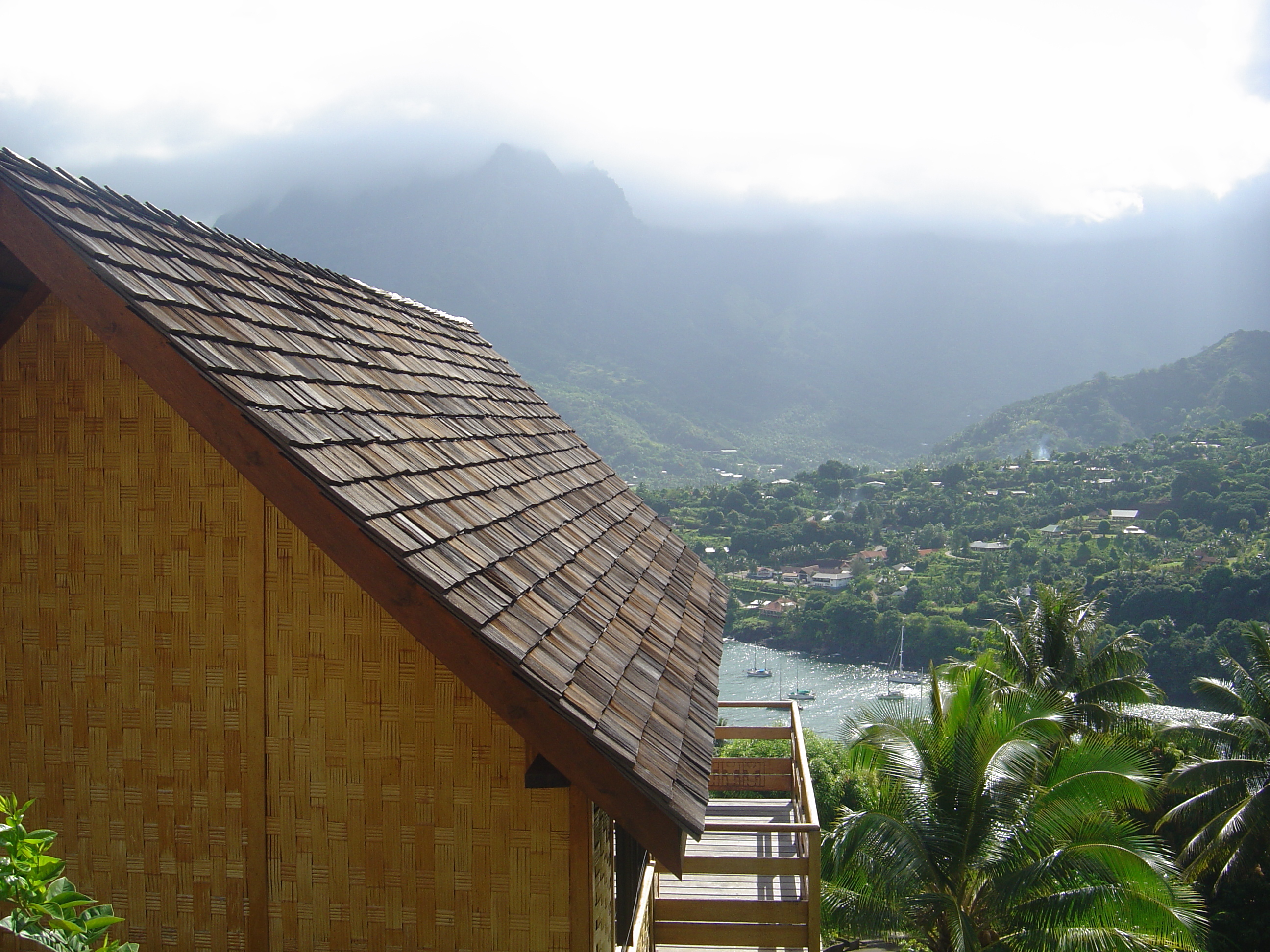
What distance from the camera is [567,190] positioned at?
16825cm

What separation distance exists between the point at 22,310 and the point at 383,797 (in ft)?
8.27

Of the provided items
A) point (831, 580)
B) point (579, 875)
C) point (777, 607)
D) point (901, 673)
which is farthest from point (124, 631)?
point (831, 580)

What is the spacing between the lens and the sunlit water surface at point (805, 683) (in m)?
50.1

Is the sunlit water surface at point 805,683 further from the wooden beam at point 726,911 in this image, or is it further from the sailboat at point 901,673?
the wooden beam at point 726,911

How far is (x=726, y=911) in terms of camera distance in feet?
26.8

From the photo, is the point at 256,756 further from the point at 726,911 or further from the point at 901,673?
the point at 901,673

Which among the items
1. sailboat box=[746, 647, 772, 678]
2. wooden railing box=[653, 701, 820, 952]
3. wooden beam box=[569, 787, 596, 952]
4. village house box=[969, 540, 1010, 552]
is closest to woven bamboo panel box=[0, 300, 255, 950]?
wooden beam box=[569, 787, 596, 952]

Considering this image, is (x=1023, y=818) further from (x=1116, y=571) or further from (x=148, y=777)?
(x=1116, y=571)

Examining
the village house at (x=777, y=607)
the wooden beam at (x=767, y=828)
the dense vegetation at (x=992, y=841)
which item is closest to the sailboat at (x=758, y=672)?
the village house at (x=777, y=607)

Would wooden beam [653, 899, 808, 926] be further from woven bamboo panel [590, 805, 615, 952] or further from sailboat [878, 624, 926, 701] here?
sailboat [878, 624, 926, 701]

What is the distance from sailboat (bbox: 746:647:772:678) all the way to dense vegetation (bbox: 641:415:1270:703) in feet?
10.5

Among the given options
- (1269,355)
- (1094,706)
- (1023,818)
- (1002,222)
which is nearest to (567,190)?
(1002,222)

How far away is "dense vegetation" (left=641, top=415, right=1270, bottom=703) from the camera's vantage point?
49125mm

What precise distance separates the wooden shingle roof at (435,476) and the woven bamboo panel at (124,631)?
48 centimetres
